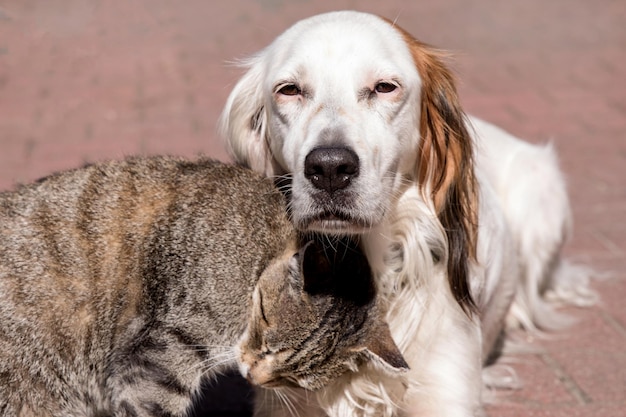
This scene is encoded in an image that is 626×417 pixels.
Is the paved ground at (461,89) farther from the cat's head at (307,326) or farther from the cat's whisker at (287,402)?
the cat's head at (307,326)

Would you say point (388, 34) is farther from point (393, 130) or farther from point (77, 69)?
point (77, 69)

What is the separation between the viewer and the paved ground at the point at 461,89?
4301 mm

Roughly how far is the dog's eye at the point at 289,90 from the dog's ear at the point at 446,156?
459mm

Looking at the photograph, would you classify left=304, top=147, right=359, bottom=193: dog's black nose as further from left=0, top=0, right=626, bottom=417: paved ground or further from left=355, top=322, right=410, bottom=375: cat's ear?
left=0, top=0, right=626, bottom=417: paved ground

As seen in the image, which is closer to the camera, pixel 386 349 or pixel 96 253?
pixel 386 349

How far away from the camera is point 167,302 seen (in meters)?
2.99

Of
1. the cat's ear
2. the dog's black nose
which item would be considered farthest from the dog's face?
the cat's ear

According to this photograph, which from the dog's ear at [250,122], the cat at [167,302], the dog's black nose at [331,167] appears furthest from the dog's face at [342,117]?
the cat at [167,302]

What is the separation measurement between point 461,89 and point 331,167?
3.81 m

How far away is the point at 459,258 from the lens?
10.6 ft

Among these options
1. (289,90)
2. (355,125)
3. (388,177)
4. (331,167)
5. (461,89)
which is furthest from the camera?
(461,89)

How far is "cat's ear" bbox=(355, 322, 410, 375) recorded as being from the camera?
281cm

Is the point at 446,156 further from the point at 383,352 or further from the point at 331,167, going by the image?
the point at 383,352

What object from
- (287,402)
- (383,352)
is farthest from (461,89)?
(383,352)
